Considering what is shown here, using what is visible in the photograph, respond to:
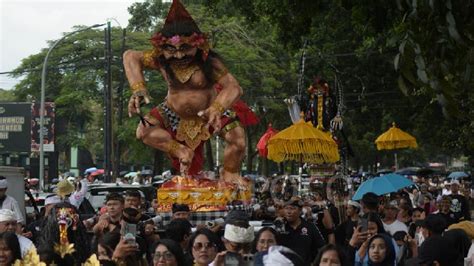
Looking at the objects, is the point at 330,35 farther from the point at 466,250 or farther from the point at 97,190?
the point at 466,250

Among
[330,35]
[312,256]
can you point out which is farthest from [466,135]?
[312,256]

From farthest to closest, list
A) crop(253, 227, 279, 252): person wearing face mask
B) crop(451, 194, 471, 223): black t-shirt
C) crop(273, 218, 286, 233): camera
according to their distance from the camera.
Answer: crop(451, 194, 471, 223): black t-shirt → crop(273, 218, 286, 233): camera → crop(253, 227, 279, 252): person wearing face mask

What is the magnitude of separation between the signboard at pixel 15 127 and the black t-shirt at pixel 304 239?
3408 centimetres

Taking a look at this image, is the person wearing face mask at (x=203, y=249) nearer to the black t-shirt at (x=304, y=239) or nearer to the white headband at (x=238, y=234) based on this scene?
the white headband at (x=238, y=234)

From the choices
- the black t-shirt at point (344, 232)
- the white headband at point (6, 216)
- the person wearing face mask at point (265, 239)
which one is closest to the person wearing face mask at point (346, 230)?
the black t-shirt at point (344, 232)

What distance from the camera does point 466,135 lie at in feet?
79.8

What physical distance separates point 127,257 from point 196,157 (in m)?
7.06

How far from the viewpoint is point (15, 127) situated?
148 feet

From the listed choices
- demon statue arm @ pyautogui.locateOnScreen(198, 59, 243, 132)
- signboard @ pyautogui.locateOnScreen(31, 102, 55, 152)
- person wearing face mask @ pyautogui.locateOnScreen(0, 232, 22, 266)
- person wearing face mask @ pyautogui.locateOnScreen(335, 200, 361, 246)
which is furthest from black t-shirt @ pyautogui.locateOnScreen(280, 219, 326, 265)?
signboard @ pyautogui.locateOnScreen(31, 102, 55, 152)

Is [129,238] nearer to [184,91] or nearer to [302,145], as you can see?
[184,91]

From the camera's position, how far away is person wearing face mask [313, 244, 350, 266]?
22.9 feet

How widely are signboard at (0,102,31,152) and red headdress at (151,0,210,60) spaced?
29.6 metres

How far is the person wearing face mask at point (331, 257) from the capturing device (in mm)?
6992

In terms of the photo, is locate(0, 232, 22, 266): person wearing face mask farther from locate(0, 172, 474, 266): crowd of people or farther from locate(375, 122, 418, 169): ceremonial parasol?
locate(375, 122, 418, 169): ceremonial parasol
